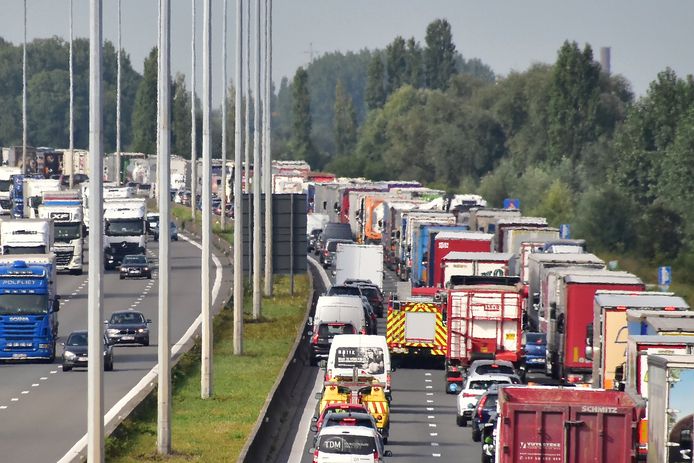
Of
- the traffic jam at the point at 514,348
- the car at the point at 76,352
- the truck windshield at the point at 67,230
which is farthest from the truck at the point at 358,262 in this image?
the car at the point at 76,352

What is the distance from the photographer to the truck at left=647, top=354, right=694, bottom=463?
89.9ft

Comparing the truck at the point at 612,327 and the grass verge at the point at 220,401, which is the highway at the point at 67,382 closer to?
the grass verge at the point at 220,401

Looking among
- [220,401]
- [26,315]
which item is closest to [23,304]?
[26,315]

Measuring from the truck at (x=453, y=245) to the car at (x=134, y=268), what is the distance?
23998 mm

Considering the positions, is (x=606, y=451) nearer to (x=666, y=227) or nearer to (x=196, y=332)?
(x=196, y=332)

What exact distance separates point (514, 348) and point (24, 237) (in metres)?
36.3

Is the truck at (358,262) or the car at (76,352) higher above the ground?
the truck at (358,262)

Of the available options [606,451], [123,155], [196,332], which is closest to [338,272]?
[196,332]

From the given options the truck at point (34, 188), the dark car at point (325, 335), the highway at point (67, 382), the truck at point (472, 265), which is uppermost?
the truck at point (34, 188)

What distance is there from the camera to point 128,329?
58.5 meters

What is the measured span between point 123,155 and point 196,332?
116395 mm

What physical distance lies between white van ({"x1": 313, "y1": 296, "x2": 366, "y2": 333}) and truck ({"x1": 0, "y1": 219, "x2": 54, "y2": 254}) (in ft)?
92.3

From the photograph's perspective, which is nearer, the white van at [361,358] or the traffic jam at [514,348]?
the traffic jam at [514,348]

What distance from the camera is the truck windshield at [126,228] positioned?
306 feet
